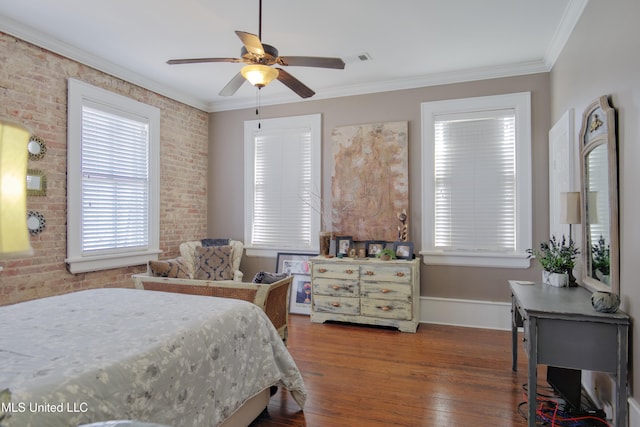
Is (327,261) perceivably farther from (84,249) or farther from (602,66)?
(602,66)

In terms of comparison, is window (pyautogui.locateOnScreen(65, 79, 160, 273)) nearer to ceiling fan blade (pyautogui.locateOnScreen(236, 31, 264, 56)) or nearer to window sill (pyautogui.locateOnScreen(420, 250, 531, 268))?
ceiling fan blade (pyautogui.locateOnScreen(236, 31, 264, 56))

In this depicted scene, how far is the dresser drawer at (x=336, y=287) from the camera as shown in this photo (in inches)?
169

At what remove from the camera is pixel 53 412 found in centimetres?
117

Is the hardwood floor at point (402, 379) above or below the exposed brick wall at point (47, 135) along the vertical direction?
below

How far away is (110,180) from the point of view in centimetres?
409

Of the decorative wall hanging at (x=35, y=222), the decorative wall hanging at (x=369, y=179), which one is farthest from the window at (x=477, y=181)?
the decorative wall hanging at (x=35, y=222)

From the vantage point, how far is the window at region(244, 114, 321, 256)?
5008mm

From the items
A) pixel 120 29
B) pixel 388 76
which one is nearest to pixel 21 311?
pixel 120 29

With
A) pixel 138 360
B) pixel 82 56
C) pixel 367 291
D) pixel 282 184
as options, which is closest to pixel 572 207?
pixel 367 291

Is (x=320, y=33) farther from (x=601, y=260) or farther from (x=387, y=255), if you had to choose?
(x=601, y=260)

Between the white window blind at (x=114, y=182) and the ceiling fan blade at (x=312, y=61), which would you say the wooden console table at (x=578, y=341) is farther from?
the white window blind at (x=114, y=182)

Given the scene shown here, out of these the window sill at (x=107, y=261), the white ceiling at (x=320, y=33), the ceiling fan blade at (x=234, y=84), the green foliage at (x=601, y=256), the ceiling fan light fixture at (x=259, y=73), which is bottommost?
the window sill at (x=107, y=261)

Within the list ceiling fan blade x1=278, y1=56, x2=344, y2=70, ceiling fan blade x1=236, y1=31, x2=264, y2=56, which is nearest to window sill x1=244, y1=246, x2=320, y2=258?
ceiling fan blade x1=278, y1=56, x2=344, y2=70

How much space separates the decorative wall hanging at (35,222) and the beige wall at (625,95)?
436 cm
